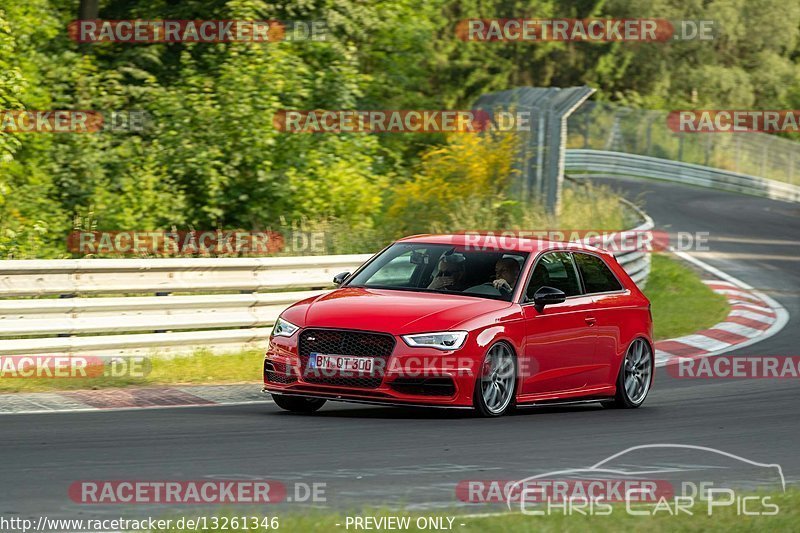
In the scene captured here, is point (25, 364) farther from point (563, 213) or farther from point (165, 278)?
point (563, 213)

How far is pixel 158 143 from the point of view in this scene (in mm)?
24797

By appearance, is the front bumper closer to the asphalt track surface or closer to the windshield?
the asphalt track surface

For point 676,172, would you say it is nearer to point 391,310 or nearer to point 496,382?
point 496,382

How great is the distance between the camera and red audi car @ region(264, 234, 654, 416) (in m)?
10.8

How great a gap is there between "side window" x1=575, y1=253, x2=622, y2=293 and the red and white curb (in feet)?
12.5

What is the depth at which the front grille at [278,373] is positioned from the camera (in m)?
11.0

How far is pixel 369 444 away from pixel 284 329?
1980 millimetres

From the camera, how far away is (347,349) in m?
10.8

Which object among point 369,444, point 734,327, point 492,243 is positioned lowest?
point 734,327

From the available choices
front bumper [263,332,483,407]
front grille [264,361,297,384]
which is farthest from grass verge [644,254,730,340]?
front grille [264,361,297,384]

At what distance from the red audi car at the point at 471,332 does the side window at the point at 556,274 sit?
1 cm

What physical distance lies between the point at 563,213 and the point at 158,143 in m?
7.16

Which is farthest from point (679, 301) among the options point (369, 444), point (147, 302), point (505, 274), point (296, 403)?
point (369, 444)

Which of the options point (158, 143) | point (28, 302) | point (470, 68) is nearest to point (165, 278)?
point (28, 302)
